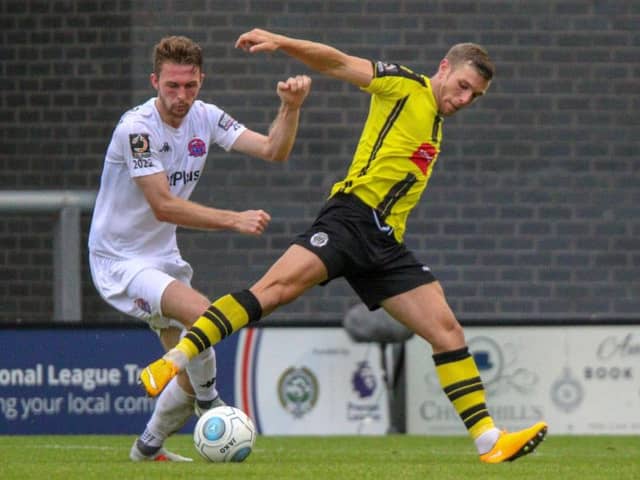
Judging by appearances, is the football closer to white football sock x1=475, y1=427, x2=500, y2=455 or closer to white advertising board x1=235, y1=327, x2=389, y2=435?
white football sock x1=475, y1=427, x2=500, y2=455

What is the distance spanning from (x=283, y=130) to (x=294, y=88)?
0.45 m

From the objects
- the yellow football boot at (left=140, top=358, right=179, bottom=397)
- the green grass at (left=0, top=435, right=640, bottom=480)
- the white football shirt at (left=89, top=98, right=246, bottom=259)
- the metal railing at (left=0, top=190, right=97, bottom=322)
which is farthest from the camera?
the metal railing at (left=0, top=190, right=97, bottom=322)

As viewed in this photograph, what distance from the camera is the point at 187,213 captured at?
23.8 ft

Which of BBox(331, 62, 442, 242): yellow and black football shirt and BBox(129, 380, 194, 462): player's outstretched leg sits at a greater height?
BBox(331, 62, 442, 242): yellow and black football shirt

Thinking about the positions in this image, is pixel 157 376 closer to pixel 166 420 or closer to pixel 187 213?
pixel 187 213

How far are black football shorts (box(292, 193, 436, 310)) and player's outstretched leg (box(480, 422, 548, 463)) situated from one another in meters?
0.78

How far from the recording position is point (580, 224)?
13.2 metres

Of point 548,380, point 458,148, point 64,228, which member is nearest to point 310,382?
point 548,380

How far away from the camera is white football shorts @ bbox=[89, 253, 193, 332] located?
7500mm

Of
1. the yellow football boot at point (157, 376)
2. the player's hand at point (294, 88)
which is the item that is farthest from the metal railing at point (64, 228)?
the yellow football boot at point (157, 376)

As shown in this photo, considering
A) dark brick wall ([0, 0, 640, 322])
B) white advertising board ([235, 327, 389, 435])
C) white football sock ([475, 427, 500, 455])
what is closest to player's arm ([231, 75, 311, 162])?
white football sock ([475, 427, 500, 455])

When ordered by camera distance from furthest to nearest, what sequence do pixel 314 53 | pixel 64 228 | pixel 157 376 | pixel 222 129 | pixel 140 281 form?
pixel 64 228 → pixel 222 129 → pixel 140 281 → pixel 314 53 → pixel 157 376

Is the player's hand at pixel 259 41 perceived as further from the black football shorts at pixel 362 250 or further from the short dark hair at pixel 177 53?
the black football shorts at pixel 362 250

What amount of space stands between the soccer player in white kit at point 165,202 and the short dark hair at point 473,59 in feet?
2.16
